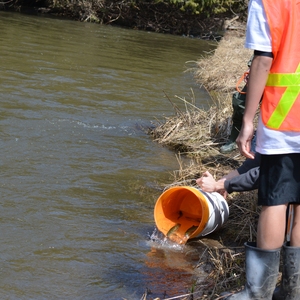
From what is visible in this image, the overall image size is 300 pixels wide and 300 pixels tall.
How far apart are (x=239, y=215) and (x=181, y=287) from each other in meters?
1.15

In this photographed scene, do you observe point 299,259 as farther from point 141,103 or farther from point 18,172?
point 141,103

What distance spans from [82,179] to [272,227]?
3277mm

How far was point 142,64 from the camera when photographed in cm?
1473

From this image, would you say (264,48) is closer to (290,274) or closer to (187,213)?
(290,274)

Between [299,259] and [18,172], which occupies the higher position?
[299,259]

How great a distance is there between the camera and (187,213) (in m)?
5.28

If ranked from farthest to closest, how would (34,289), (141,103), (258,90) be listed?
(141,103)
(34,289)
(258,90)

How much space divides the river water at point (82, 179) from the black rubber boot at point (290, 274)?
0.90 meters

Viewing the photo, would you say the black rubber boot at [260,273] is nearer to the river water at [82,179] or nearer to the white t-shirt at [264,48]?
the white t-shirt at [264,48]

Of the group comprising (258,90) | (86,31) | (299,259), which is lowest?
(86,31)

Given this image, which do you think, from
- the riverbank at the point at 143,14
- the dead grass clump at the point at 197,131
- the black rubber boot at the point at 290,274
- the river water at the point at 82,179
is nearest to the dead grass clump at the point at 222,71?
the river water at the point at 82,179

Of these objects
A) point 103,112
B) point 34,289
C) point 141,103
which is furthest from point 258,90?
point 141,103

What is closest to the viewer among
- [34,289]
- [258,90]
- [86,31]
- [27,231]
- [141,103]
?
[258,90]

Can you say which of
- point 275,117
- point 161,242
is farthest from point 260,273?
point 161,242
